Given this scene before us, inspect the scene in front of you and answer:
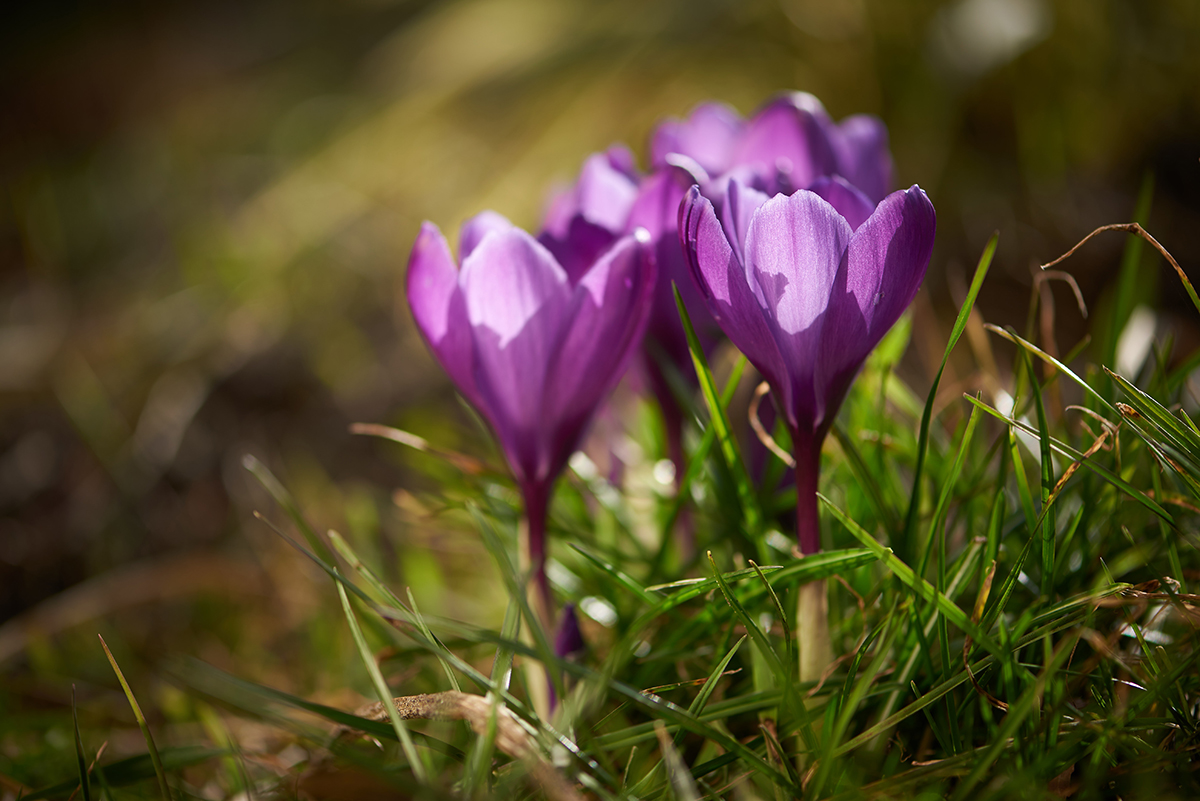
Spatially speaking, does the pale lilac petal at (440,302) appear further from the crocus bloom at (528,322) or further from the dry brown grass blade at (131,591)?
the dry brown grass blade at (131,591)

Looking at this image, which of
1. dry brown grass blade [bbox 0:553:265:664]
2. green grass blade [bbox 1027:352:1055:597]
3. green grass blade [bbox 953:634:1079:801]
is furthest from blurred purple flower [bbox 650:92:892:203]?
dry brown grass blade [bbox 0:553:265:664]

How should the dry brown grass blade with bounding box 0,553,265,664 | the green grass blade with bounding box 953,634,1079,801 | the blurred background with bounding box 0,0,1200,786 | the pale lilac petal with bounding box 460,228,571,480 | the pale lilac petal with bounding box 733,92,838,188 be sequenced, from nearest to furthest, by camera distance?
the green grass blade with bounding box 953,634,1079,801 < the pale lilac petal with bounding box 460,228,571,480 < the pale lilac petal with bounding box 733,92,838,188 < the dry brown grass blade with bounding box 0,553,265,664 < the blurred background with bounding box 0,0,1200,786

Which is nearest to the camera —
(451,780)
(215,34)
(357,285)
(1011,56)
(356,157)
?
(451,780)

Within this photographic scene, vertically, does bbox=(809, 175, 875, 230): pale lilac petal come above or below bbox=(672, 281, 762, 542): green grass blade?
above

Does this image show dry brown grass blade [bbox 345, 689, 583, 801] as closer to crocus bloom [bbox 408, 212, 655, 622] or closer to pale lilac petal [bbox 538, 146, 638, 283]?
crocus bloom [bbox 408, 212, 655, 622]

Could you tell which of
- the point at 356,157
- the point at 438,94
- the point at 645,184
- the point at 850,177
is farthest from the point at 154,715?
the point at 438,94

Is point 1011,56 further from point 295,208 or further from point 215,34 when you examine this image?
point 215,34

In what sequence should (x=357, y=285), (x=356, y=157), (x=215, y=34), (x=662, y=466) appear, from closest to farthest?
(x=662, y=466) → (x=357, y=285) → (x=356, y=157) → (x=215, y=34)
